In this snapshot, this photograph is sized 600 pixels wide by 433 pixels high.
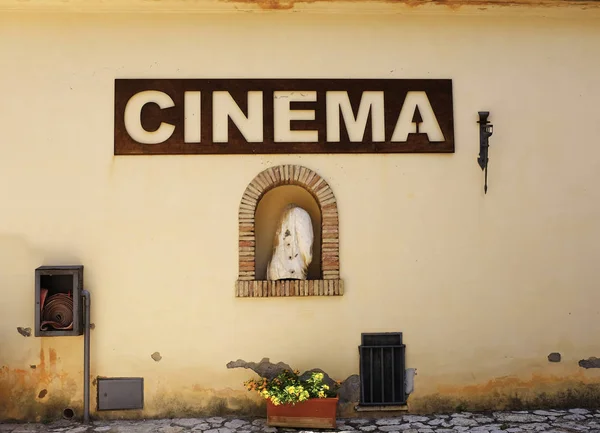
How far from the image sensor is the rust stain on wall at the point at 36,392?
615 cm

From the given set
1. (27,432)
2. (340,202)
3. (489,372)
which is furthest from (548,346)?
(27,432)

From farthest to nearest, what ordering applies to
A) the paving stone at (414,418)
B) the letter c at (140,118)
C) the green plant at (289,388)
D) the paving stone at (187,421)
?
1. the letter c at (140,118)
2. the paving stone at (414,418)
3. the paving stone at (187,421)
4. the green plant at (289,388)

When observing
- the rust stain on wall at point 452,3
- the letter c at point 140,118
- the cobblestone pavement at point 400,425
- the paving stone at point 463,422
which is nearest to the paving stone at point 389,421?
the cobblestone pavement at point 400,425

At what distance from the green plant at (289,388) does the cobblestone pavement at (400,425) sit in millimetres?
345

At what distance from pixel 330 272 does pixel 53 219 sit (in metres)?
A: 2.95

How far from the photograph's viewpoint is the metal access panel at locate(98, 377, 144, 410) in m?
6.16

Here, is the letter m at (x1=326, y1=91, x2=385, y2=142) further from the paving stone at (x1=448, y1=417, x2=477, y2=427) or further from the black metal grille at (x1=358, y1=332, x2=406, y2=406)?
the paving stone at (x1=448, y1=417, x2=477, y2=427)

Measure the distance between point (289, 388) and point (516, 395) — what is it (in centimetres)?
253

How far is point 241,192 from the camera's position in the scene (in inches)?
249

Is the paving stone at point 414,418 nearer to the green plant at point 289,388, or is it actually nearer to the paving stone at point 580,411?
the green plant at point 289,388

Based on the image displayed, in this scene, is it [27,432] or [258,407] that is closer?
[27,432]

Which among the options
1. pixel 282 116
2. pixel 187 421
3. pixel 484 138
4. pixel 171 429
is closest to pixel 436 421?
pixel 187 421

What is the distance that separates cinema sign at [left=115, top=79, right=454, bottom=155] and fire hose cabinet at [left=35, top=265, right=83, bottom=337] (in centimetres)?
136

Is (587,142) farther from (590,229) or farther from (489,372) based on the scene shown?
(489,372)
